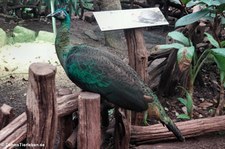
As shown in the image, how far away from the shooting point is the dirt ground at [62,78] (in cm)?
256

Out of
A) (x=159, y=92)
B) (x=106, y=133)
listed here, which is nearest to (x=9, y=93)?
(x=106, y=133)

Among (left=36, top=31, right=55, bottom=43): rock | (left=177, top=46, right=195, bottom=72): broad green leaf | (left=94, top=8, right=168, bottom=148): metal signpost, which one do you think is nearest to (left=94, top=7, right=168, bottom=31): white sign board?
(left=94, top=8, right=168, bottom=148): metal signpost

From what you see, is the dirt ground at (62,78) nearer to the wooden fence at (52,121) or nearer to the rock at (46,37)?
the rock at (46,37)

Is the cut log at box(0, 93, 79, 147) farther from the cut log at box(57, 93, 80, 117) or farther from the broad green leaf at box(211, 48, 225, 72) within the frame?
the broad green leaf at box(211, 48, 225, 72)

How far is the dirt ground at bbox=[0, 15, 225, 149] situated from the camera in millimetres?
2564

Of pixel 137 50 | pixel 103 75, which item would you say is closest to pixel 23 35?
pixel 137 50

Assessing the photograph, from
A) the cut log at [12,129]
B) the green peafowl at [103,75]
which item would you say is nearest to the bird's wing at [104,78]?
the green peafowl at [103,75]

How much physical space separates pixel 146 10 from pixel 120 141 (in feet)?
3.23

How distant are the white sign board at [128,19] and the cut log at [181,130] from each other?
731 millimetres

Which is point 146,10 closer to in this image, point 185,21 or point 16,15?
point 185,21

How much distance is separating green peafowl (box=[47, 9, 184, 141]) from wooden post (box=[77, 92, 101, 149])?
3.4 inches

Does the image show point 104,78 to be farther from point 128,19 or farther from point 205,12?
point 205,12

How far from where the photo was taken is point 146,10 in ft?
8.21

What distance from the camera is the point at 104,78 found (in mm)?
1915
